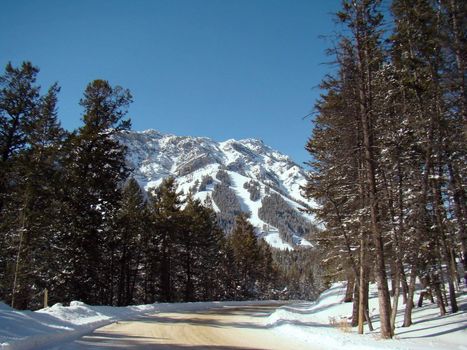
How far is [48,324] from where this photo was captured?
498 inches

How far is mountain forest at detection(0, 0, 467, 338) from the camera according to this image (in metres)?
13.5

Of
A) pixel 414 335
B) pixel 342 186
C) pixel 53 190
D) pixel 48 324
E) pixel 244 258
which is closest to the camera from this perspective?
pixel 414 335

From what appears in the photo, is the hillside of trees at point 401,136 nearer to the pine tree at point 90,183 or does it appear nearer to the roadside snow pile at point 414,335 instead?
the roadside snow pile at point 414,335

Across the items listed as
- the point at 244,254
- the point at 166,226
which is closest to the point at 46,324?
the point at 166,226

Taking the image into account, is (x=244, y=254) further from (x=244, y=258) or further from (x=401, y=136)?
(x=401, y=136)

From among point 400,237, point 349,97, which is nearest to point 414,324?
point 400,237

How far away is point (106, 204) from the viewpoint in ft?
81.5

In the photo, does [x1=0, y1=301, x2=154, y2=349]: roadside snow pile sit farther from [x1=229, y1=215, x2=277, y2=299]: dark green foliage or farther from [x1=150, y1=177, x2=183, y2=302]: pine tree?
[x1=229, y1=215, x2=277, y2=299]: dark green foliage

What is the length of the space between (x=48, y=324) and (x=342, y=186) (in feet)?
36.8

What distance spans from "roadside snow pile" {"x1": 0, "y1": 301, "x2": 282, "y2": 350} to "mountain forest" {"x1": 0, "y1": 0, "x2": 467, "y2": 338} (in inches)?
253

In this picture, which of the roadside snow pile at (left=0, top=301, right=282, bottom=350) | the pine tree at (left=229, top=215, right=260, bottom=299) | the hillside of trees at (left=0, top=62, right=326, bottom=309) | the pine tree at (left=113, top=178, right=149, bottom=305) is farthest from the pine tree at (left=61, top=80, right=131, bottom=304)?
the pine tree at (left=229, top=215, right=260, bottom=299)

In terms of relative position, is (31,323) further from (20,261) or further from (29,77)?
(29,77)

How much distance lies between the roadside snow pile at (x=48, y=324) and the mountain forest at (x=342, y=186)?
6423 mm

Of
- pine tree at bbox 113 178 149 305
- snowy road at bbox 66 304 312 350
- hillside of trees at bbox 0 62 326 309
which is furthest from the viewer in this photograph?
pine tree at bbox 113 178 149 305
